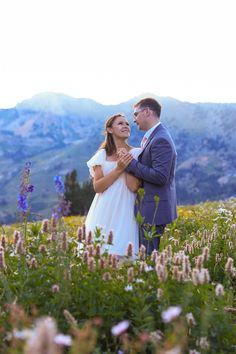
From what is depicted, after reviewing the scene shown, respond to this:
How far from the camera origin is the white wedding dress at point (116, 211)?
7633mm

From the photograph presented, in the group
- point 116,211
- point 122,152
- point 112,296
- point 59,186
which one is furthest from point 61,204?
point 116,211

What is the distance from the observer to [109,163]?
7.88 metres

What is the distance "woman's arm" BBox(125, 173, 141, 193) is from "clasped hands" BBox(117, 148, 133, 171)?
22 centimetres

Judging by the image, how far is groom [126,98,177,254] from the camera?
727 centimetres

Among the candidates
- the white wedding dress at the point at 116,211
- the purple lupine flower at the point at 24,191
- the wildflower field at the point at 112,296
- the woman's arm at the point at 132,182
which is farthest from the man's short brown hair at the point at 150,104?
the wildflower field at the point at 112,296

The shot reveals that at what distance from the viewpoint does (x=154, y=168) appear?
7273mm

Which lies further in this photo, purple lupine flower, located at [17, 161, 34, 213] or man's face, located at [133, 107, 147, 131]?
man's face, located at [133, 107, 147, 131]

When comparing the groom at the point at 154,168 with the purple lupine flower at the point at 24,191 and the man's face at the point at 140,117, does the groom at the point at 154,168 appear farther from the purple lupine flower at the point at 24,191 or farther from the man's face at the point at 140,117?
the purple lupine flower at the point at 24,191

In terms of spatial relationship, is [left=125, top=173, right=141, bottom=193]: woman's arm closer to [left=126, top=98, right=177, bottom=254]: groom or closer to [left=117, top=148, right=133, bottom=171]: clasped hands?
[left=126, top=98, right=177, bottom=254]: groom

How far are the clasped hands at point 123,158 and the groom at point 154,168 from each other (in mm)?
51

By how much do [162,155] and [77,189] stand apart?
40629 millimetres

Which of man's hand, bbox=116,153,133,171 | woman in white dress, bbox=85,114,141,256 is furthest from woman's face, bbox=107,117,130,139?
man's hand, bbox=116,153,133,171

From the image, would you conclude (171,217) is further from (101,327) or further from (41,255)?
(101,327)

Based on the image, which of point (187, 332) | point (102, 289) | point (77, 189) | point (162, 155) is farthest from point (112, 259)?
point (77, 189)
